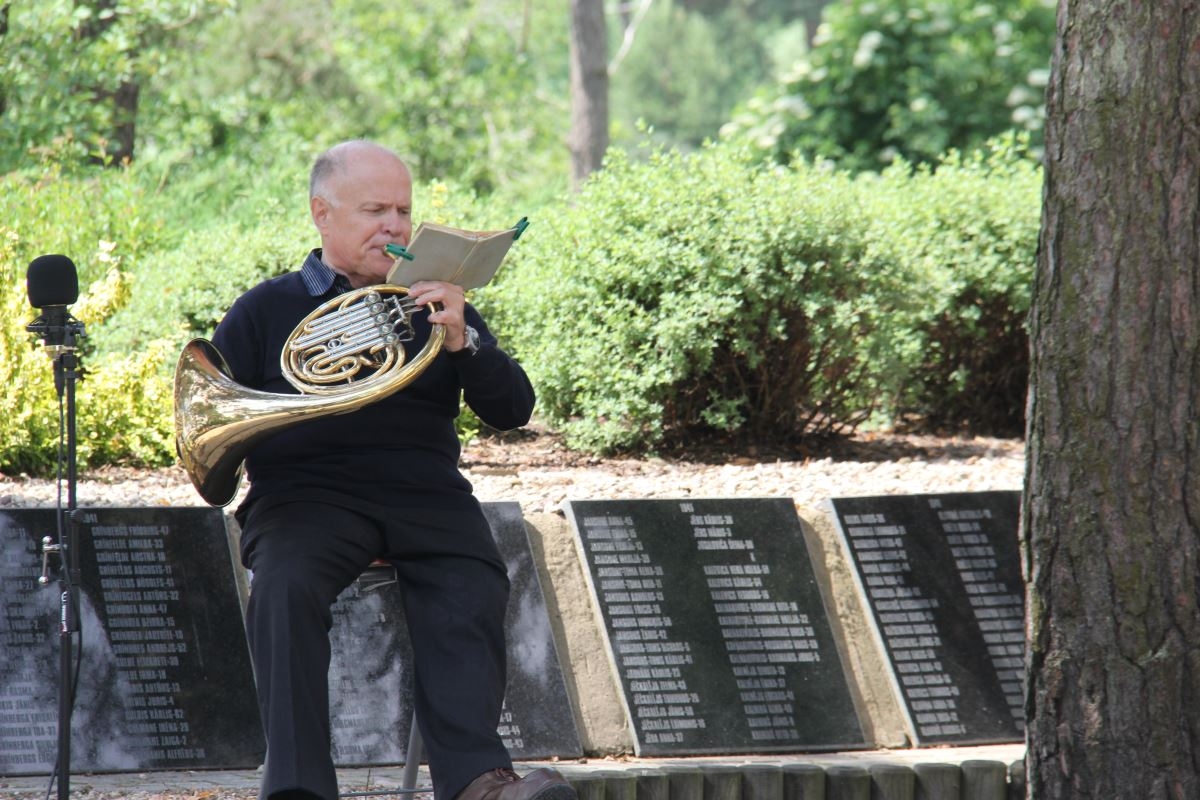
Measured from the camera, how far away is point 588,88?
527 inches

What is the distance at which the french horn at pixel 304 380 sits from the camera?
3232 mm

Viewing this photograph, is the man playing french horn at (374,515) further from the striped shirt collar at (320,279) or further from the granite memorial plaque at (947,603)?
the granite memorial plaque at (947,603)

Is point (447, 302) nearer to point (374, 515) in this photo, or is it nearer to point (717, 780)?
point (374, 515)

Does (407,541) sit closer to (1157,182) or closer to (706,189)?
(1157,182)

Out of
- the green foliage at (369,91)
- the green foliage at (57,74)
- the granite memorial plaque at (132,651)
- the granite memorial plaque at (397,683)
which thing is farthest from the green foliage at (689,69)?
the granite memorial plaque at (132,651)

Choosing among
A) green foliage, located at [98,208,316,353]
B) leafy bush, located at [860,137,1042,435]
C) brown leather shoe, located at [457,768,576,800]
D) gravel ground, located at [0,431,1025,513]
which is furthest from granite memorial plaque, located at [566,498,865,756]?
leafy bush, located at [860,137,1042,435]

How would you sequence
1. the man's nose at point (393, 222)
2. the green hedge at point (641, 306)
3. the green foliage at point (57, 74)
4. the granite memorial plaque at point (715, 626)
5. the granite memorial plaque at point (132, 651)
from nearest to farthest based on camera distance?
1. the man's nose at point (393, 222)
2. the granite memorial plaque at point (132, 651)
3. the granite memorial plaque at point (715, 626)
4. the green hedge at point (641, 306)
5. the green foliage at point (57, 74)

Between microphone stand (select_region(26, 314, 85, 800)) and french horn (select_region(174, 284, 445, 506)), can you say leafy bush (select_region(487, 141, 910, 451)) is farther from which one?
microphone stand (select_region(26, 314, 85, 800))

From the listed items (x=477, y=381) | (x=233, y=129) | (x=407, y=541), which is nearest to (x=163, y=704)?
(x=407, y=541)

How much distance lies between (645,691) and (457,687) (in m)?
1.21

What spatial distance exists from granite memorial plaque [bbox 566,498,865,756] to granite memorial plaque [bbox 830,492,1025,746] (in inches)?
8.2

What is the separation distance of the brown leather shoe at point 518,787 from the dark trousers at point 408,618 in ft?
0.08

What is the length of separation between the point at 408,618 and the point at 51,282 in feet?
3.91

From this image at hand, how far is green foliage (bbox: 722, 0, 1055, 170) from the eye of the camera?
1291 centimetres
